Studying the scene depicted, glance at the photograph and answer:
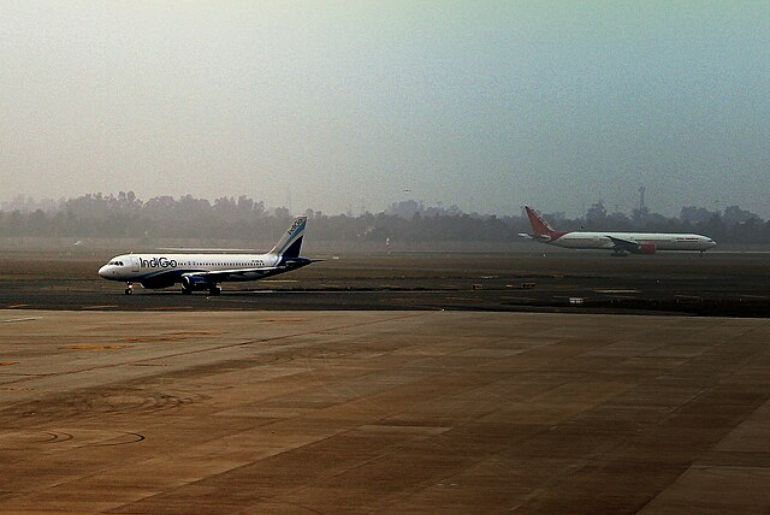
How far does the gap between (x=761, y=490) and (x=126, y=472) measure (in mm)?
9986

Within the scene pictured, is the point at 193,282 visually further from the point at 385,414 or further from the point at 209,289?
the point at 385,414

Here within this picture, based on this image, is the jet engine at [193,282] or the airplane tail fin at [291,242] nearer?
the jet engine at [193,282]

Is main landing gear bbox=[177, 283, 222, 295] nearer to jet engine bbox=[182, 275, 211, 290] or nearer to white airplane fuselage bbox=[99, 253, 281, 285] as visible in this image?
jet engine bbox=[182, 275, 211, 290]

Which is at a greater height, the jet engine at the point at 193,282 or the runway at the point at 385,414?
the jet engine at the point at 193,282

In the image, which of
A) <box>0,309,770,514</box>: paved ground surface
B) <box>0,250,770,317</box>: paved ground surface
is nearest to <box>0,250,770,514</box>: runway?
<box>0,309,770,514</box>: paved ground surface

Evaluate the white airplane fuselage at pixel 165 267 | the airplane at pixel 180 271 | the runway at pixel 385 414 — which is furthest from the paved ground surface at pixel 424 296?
the runway at pixel 385 414

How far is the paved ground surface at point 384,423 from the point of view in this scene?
19.3m

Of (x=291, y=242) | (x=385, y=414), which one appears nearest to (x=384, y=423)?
(x=385, y=414)

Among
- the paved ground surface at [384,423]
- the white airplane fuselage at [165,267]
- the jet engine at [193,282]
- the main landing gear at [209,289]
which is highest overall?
the white airplane fuselage at [165,267]

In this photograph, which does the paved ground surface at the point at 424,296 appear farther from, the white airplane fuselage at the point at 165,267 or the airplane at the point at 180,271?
the white airplane fuselage at the point at 165,267

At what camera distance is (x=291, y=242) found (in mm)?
101625

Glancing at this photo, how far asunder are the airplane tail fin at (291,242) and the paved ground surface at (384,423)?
160ft

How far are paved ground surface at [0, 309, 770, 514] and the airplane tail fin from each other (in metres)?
48.8

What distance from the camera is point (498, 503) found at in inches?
731
